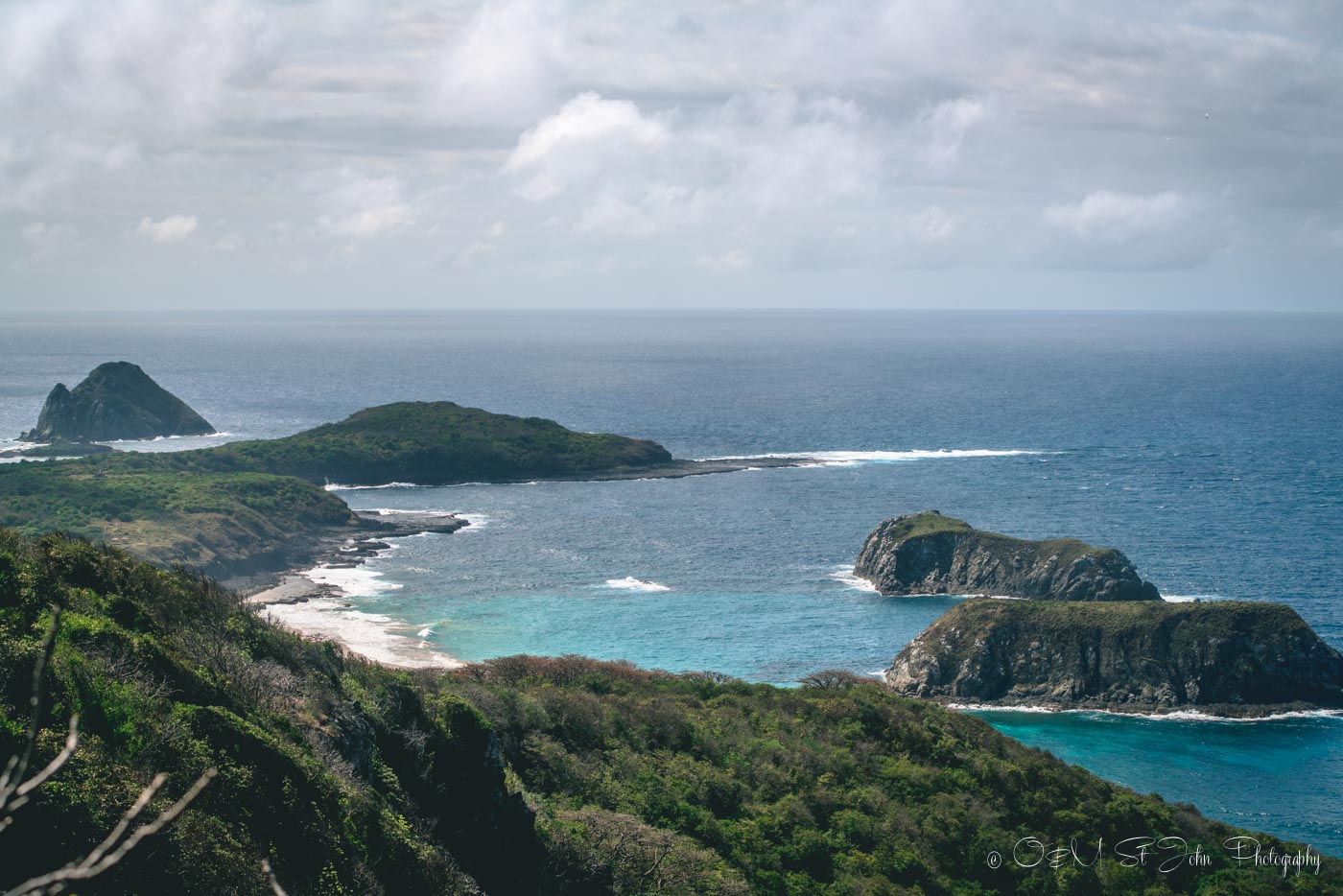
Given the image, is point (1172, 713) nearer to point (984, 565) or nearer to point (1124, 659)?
point (1124, 659)

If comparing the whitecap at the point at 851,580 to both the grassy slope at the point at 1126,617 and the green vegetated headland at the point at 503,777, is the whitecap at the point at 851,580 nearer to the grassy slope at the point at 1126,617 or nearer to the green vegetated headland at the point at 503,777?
the grassy slope at the point at 1126,617

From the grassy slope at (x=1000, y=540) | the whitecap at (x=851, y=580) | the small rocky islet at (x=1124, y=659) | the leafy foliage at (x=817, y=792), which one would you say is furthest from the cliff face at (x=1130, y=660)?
the whitecap at (x=851, y=580)

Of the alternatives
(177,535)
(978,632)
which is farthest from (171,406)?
(978,632)

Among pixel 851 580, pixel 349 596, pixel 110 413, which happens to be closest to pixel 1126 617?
pixel 851 580

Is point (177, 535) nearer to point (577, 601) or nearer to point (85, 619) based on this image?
point (577, 601)

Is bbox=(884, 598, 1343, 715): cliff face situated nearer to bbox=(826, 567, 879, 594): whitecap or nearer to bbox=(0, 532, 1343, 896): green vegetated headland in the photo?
bbox=(0, 532, 1343, 896): green vegetated headland
